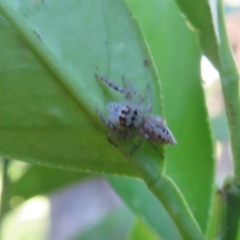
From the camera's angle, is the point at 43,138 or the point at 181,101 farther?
the point at 181,101

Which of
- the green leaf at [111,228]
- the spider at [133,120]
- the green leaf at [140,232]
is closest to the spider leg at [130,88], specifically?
the spider at [133,120]

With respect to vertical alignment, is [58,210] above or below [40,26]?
below

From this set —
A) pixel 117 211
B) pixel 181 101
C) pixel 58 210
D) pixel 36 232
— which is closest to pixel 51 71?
pixel 181 101

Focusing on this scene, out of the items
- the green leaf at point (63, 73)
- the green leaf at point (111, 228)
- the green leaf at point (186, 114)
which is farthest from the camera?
the green leaf at point (111, 228)

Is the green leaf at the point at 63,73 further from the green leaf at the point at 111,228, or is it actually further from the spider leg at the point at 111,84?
the green leaf at the point at 111,228

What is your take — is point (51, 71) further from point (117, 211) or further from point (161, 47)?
point (117, 211)

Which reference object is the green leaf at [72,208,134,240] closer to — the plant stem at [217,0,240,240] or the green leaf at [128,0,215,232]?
the green leaf at [128,0,215,232]

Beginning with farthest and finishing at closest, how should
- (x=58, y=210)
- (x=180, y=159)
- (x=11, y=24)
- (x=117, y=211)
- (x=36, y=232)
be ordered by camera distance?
(x=58, y=210), (x=36, y=232), (x=117, y=211), (x=180, y=159), (x=11, y=24)
